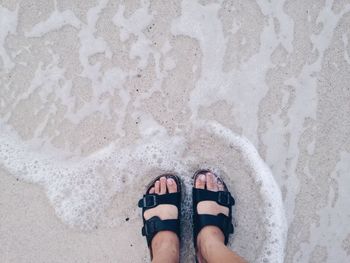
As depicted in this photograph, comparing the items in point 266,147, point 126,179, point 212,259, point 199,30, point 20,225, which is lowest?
point 212,259

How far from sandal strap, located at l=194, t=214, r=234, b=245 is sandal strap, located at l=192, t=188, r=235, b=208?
0.17 feet

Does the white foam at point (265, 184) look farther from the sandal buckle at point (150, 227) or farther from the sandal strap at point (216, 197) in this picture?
the sandal buckle at point (150, 227)

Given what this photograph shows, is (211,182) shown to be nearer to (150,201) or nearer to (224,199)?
(224,199)

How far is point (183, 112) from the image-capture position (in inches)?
59.7

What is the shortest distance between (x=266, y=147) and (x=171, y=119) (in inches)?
15.4

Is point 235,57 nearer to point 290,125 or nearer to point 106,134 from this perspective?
point 290,125

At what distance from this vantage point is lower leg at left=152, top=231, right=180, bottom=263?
1.36 meters

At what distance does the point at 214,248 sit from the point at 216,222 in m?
0.14

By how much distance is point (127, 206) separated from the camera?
1.51 m

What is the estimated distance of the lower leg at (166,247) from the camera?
1356 millimetres

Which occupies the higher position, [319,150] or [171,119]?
[171,119]

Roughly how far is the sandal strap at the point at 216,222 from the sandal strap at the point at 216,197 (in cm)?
5

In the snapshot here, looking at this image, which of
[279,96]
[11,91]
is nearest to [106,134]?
[11,91]

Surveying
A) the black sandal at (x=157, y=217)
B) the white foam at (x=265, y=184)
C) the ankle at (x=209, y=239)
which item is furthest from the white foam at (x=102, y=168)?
the ankle at (x=209, y=239)
